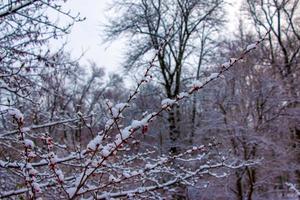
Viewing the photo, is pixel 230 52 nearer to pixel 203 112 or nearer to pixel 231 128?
pixel 203 112

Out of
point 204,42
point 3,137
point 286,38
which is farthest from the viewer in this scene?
point 286,38

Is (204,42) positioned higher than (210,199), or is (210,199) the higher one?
(204,42)

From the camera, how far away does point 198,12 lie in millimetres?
17500

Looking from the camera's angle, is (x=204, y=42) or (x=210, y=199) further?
(x=204, y=42)

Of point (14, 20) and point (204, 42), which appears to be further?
point (204, 42)

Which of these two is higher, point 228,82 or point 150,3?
point 150,3

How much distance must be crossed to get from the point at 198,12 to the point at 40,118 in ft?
38.9

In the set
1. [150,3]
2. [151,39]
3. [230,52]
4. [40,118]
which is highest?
[150,3]

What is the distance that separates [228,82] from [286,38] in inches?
450

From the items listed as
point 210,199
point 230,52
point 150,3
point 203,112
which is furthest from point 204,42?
point 210,199

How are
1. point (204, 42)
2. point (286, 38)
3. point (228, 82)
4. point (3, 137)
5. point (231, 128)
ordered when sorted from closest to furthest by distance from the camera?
point (3, 137) → point (231, 128) → point (228, 82) → point (204, 42) → point (286, 38)

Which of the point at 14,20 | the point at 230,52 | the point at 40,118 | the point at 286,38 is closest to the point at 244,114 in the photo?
the point at 230,52

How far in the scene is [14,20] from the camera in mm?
4910

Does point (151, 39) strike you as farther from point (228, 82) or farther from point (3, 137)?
point (3, 137)
